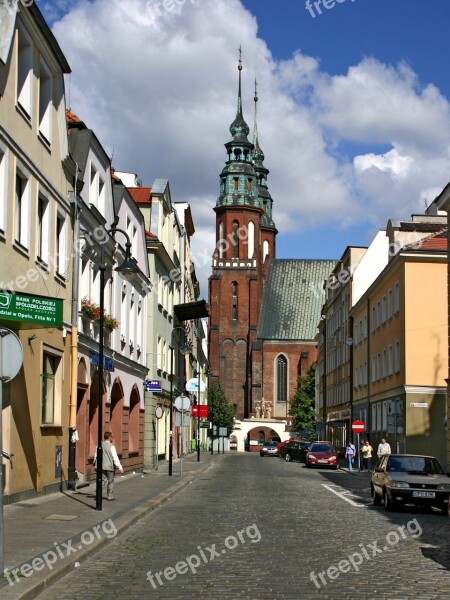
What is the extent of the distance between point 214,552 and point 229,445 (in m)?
92.3

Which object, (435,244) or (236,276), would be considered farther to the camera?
(236,276)

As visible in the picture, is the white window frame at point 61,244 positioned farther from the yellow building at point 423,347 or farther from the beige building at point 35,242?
the yellow building at point 423,347

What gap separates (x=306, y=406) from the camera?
334 feet

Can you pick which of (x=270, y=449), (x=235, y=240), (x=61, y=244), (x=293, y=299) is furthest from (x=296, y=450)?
(x=293, y=299)

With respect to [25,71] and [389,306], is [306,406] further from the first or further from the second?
[25,71]

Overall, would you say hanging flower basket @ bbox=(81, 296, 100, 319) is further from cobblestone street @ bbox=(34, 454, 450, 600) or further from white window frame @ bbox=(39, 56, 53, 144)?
cobblestone street @ bbox=(34, 454, 450, 600)

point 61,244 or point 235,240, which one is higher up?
point 235,240

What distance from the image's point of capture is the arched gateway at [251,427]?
107 metres

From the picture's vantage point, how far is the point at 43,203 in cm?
2103

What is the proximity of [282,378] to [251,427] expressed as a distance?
911cm

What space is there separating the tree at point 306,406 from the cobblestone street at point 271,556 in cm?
8119

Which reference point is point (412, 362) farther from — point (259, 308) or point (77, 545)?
point (259, 308)

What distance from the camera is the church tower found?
371ft
